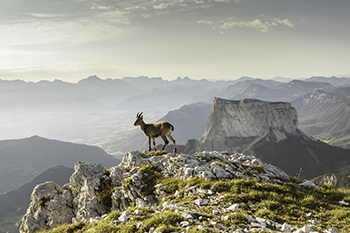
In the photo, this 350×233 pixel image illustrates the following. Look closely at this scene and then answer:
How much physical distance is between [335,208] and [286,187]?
9.67 ft

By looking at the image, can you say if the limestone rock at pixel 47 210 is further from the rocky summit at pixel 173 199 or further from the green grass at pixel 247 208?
the green grass at pixel 247 208

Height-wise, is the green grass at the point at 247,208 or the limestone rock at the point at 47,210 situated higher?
the green grass at the point at 247,208

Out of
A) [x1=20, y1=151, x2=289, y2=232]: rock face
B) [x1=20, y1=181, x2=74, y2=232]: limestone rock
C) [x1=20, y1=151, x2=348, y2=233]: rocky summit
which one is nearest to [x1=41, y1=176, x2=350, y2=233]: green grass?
[x1=20, y1=151, x2=348, y2=233]: rocky summit

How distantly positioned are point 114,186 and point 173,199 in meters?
8.58

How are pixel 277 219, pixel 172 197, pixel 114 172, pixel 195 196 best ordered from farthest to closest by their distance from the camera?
pixel 114 172, pixel 172 197, pixel 195 196, pixel 277 219

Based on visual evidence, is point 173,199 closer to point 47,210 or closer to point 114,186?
point 114,186

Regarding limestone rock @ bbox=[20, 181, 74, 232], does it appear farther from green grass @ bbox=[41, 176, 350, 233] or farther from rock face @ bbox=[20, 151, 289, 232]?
green grass @ bbox=[41, 176, 350, 233]

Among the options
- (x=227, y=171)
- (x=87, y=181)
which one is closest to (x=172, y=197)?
(x=227, y=171)

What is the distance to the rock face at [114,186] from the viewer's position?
1620 cm

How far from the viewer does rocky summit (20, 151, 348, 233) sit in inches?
358

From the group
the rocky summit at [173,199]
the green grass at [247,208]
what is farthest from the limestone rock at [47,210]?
the green grass at [247,208]

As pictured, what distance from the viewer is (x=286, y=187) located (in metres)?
13.3

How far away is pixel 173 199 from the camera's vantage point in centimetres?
1366

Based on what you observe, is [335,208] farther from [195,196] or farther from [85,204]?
[85,204]
